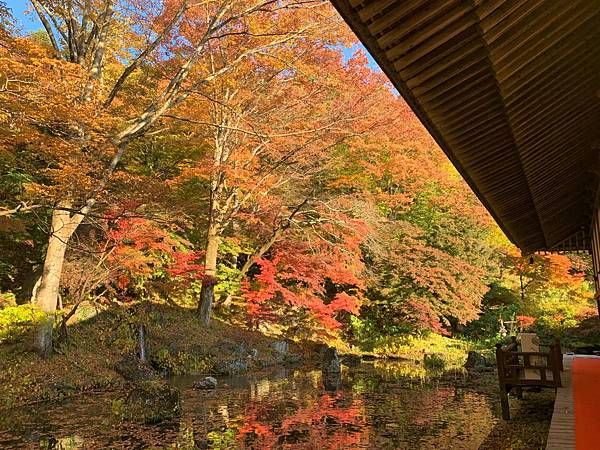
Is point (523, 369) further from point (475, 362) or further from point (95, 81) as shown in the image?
point (95, 81)

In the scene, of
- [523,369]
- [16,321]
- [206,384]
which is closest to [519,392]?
[523,369]

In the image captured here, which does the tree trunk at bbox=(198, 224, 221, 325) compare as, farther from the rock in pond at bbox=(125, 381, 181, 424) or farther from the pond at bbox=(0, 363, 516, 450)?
the rock in pond at bbox=(125, 381, 181, 424)

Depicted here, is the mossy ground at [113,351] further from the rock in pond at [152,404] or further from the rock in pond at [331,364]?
the rock in pond at [152,404]

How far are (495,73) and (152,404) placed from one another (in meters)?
7.64

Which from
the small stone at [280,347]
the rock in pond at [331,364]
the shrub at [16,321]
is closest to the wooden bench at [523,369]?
the rock in pond at [331,364]

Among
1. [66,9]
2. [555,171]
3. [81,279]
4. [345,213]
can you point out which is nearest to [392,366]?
[345,213]

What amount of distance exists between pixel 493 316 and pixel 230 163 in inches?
545

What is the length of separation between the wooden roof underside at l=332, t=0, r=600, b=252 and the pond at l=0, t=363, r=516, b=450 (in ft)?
12.1

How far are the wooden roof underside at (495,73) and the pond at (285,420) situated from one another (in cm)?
367

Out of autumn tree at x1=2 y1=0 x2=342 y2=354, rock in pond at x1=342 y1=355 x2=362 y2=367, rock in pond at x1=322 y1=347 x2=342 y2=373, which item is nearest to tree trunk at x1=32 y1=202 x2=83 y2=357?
autumn tree at x1=2 y1=0 x2=342 y2=354

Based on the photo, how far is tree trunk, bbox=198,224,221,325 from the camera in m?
15.5

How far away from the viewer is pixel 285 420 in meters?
7.80

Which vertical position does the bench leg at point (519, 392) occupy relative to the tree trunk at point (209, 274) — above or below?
below

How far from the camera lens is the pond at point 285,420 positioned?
21.2ft
